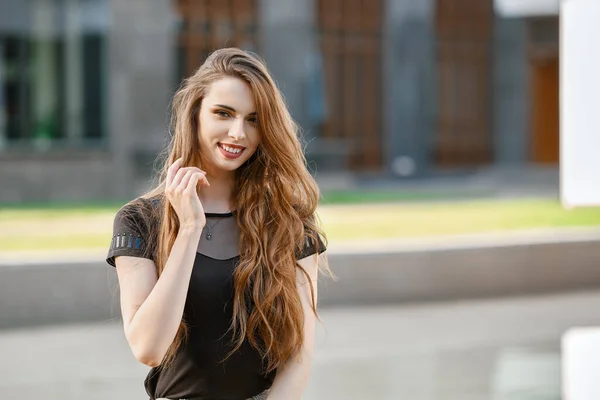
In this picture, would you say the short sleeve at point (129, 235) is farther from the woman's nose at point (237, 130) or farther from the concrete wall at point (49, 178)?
the concrete wall at point (49, 178)

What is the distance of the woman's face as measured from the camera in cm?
302

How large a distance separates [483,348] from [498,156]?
81.9 ft

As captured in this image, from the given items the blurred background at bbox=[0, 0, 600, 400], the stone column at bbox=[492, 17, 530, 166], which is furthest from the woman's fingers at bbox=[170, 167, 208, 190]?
the stone column at bbox=[492, 17, 530, 166]

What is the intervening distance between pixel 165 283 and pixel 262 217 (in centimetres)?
38

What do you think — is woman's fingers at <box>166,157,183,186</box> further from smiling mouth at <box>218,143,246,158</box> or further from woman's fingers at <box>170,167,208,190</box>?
smiling mouth at <box>218,143,246,158</box>

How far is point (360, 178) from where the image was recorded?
29766mm

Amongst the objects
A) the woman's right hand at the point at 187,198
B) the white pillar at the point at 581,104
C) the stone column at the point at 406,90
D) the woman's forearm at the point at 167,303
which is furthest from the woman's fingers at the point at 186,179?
the stone column at the point at 406,90

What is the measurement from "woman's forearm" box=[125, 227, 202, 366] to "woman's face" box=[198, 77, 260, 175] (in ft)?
0.90

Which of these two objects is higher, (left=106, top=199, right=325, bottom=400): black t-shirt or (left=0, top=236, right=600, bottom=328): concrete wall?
(left=106, top=199, right=325, bottom=400): black t-shirt

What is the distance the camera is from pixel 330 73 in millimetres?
30781

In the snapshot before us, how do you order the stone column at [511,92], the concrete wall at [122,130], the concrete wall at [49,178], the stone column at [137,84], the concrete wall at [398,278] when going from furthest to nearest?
the stone column at [511,92]
the stone column at [137,84]
the concrete wall at [122,130]
the concrete wall at [49,178]
the concrete wall at [398,278]

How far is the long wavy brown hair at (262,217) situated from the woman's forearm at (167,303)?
0.11 meters

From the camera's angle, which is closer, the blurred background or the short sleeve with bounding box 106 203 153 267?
the short sleeve with bounding box 106 203 153 267

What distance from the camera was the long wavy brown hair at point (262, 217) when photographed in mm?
2982
